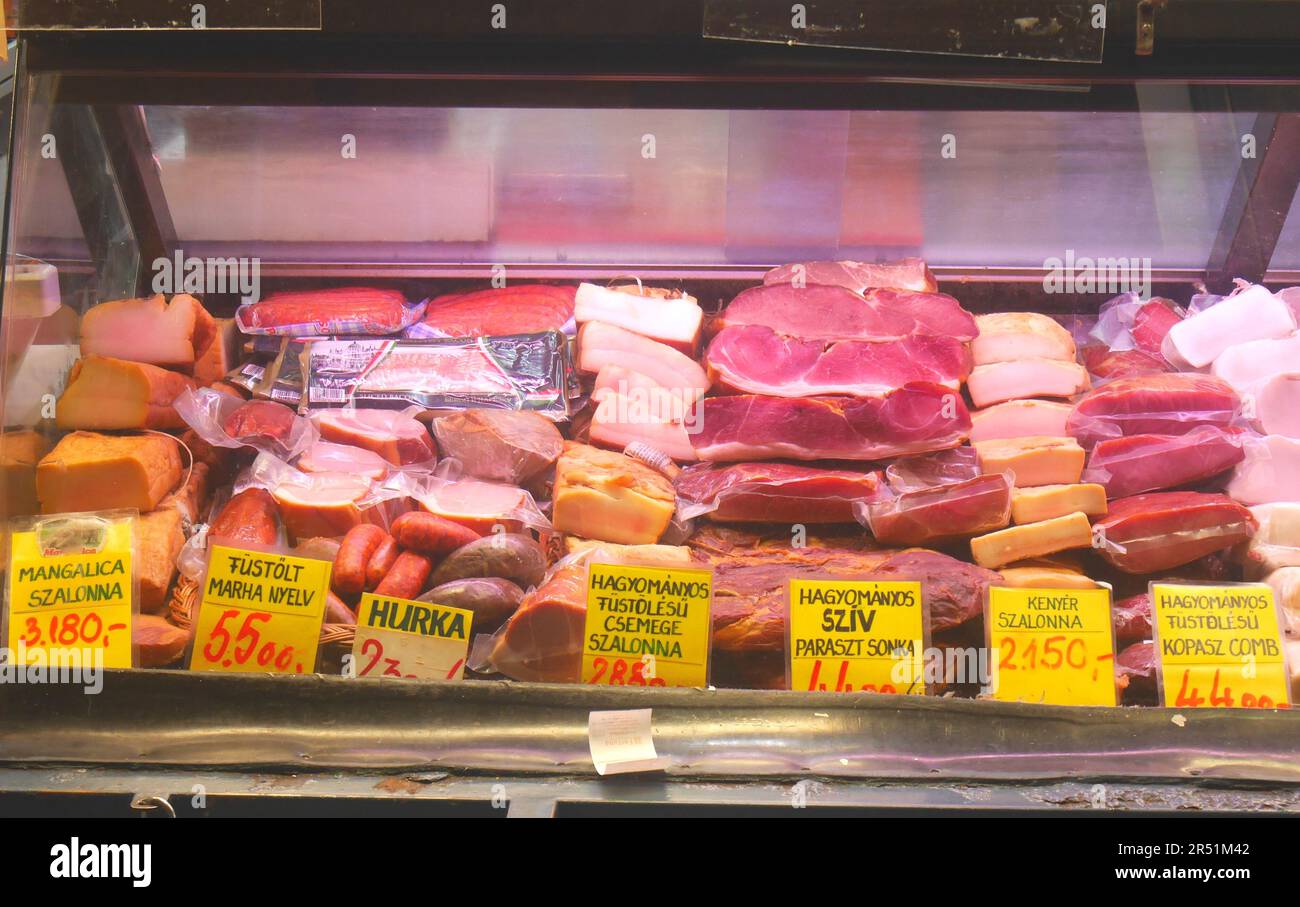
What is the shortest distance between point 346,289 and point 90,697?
57.7 inches

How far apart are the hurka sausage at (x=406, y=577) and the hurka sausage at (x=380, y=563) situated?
0.01 meters

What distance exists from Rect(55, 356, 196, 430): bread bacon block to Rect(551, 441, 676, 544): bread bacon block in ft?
3.36

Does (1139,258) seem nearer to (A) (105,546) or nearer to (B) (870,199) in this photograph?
(B) (870,199)

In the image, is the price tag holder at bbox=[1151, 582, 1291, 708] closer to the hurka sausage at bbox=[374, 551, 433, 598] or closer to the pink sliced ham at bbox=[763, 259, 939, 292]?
the pink sliced ham at bbox=[763, 259, 939, 292]

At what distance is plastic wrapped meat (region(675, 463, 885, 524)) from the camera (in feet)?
8.03

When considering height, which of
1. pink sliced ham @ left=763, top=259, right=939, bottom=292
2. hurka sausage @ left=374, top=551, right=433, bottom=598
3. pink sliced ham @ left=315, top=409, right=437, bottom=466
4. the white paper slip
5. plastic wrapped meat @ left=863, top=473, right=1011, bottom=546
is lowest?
the white paper slip

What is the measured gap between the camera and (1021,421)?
8.77ft

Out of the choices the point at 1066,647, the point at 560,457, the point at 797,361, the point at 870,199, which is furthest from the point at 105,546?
the point at 870,199

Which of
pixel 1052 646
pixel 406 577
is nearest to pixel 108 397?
pixel 406 577

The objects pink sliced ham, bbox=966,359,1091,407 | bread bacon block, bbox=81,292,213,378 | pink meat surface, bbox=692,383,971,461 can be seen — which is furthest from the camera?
pink sliced ham, bbox=966,359,1091,407

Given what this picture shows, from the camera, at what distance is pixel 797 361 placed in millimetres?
2701

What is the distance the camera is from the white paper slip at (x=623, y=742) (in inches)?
69.2

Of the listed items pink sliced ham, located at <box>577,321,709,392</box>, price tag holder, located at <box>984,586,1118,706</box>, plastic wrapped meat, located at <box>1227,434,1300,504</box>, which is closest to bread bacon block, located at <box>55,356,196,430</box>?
pink sliced ham, located at <box>577,321,709,392</box>
